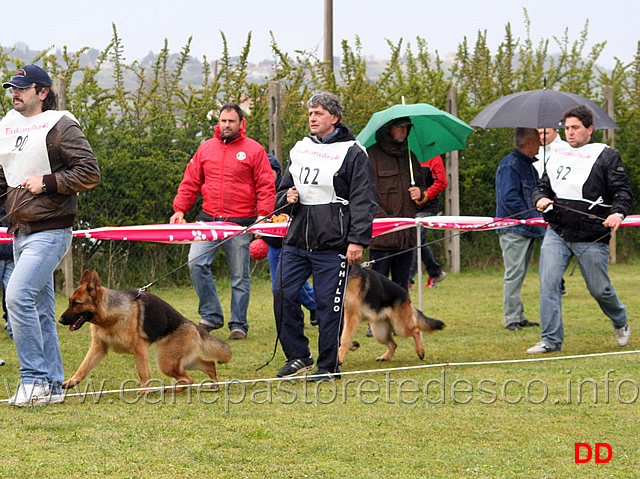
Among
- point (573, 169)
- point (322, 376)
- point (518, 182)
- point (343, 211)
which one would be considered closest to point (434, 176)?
point (518, 182)

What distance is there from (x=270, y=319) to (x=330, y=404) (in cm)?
435

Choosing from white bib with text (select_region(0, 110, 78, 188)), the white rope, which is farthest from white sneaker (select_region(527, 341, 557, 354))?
white bib with text (select_region(0, 110, 78, 188))

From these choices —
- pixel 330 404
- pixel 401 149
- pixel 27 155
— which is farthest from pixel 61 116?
pixel 401 149

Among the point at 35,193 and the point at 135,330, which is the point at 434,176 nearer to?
the point at 135,330

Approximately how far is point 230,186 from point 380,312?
2.14m

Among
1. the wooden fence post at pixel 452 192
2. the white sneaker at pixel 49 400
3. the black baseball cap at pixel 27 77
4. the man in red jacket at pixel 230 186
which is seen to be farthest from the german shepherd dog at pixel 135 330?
the wooden fence post at pixel 452 192

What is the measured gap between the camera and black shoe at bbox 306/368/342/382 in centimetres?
615

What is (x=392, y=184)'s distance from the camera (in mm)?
8227

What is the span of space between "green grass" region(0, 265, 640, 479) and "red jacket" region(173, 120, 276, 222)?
146 cm

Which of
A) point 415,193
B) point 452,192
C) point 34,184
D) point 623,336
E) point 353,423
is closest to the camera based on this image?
point 353,423

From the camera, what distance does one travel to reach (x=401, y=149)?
812 cm

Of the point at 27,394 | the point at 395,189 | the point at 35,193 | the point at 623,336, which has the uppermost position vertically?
the point at 35,193

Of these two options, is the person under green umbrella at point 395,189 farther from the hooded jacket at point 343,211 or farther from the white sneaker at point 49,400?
the white sneaker at point 49,400

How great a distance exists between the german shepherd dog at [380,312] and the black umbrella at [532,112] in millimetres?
2165
